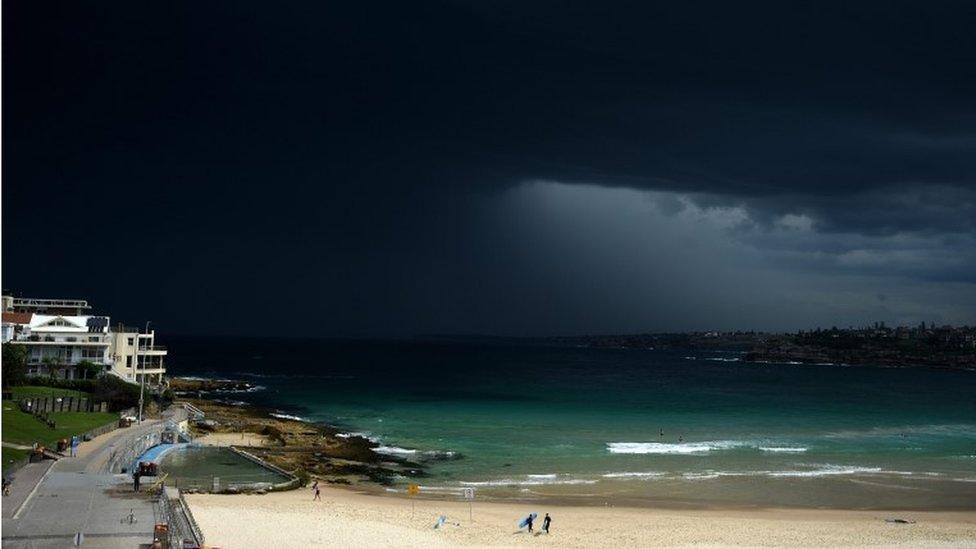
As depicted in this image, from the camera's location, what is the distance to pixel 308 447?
211 feet

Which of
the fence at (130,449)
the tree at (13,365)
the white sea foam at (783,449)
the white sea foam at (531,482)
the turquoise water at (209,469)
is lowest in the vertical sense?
the white sea foam at (531,482)

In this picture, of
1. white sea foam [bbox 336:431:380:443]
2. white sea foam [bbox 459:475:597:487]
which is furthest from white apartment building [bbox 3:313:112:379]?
white sea foam [bbox 459:475:597:487]

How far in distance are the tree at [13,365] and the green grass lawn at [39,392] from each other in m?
0.84

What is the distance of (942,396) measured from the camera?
153875mm

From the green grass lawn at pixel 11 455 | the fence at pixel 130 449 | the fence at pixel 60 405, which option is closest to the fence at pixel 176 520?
the fence at pixel 130 449

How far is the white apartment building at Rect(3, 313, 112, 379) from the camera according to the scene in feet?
257

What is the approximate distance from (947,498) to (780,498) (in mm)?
10228

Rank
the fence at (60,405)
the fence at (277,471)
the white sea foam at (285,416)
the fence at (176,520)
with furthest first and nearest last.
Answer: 1. the white sea foam at (285,416)
2. the fence at (60,405)
3. the fence at (277,471)
4. the fence at (176,520)

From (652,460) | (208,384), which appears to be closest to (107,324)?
(208,384)

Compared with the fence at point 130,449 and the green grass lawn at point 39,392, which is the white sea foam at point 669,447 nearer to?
the fence at point 130,449

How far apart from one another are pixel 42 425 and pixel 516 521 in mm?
31709

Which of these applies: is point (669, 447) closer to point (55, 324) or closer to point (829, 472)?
point (829, 472)

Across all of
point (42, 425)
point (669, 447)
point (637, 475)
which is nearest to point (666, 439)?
point (669, 447)

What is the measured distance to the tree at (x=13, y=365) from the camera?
65625 mm
